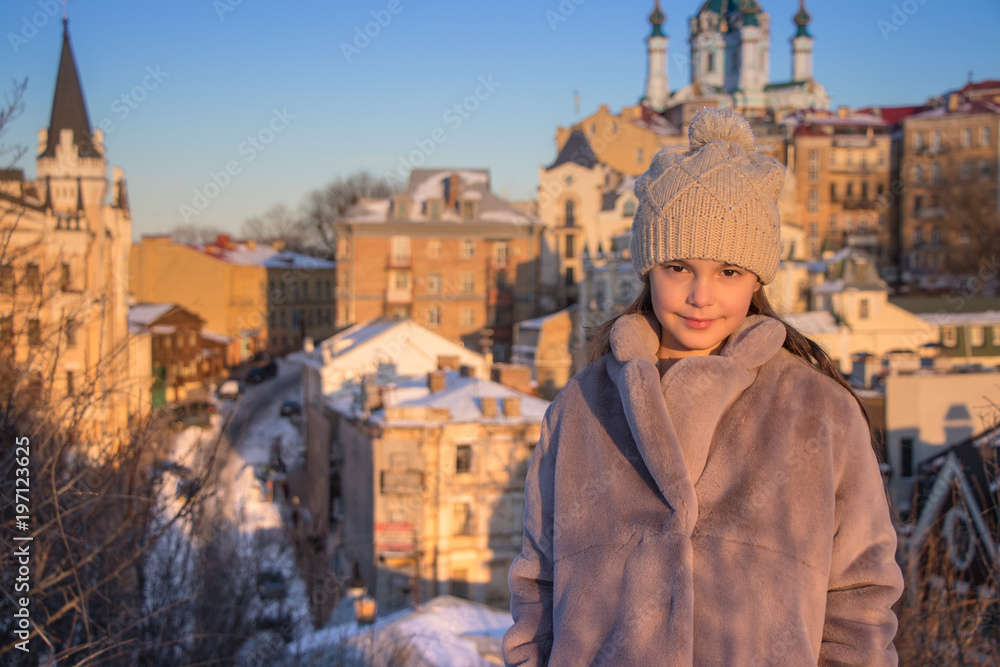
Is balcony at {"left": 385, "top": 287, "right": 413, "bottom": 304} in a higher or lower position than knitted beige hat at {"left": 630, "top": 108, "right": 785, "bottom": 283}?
lower

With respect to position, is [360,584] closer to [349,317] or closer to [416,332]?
[416,332]

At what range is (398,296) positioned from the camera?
137 feet

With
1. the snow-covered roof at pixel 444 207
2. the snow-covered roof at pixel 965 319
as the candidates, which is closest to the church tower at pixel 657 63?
the snow-covered roof at pixel 444 207

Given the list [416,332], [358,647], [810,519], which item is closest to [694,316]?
[810,519]

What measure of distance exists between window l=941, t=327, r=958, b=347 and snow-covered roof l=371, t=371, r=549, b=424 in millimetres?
17565

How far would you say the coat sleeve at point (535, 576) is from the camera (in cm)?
266

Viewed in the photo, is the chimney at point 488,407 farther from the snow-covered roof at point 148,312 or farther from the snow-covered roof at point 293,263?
the snow-covered roof at point 293,263

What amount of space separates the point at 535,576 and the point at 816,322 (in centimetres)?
3142

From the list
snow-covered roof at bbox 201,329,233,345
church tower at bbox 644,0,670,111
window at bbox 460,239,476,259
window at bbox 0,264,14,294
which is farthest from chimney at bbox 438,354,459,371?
church tower at bbox 644,0,670,111

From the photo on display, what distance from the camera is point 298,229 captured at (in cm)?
7506

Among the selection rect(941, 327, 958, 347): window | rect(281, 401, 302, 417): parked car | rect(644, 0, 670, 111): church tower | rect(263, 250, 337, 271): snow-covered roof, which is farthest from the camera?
rect(644, 0, 670, 111): church tower

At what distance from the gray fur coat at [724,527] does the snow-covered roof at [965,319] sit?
33.9m

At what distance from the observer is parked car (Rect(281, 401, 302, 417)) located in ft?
124

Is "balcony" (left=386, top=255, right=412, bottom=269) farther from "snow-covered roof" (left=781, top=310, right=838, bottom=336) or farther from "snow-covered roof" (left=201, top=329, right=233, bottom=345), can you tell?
"snow-covered roof" (left=781, top=310, right=838, bottom=336)
